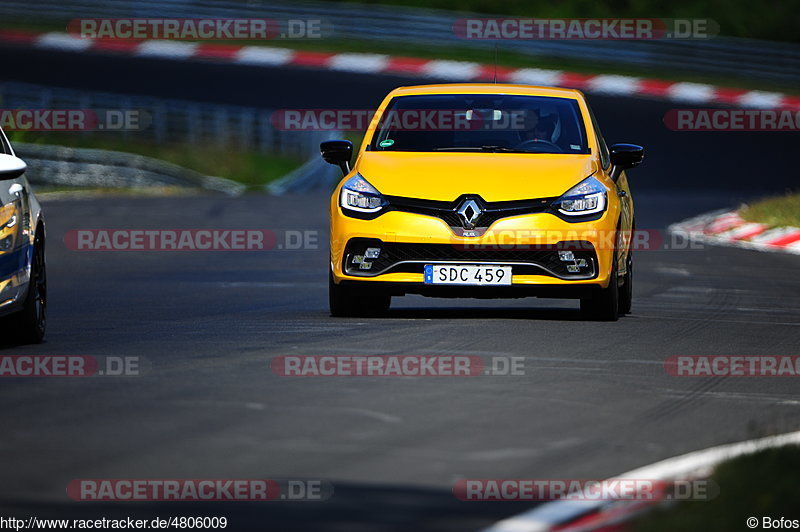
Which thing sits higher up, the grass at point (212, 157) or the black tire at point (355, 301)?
the black tire at point (355, 301)

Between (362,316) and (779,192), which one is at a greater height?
(362,316)

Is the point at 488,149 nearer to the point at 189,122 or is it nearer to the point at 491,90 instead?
the point at 491,90

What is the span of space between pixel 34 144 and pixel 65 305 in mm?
22207

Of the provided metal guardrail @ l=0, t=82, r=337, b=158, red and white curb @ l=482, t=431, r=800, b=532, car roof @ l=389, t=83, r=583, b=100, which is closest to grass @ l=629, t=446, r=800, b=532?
red and white curb @ l=482, t=431, r=800, b=532

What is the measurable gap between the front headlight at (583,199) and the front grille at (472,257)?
0.25 m

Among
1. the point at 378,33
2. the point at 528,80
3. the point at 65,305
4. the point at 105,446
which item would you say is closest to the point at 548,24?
the point at 378,33

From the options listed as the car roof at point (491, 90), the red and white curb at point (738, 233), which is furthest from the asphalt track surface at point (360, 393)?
the red and white curb at point (738, 233)

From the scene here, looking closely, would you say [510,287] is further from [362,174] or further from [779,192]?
[779,192]

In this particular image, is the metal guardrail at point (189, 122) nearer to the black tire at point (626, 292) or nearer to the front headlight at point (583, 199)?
the black tire at point (626, 292)

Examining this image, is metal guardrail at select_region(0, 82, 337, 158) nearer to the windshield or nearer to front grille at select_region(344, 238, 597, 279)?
the windshield

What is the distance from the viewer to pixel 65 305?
15031 mm

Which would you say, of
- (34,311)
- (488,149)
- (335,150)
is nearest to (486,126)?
(488,149)

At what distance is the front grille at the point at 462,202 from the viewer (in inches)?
507

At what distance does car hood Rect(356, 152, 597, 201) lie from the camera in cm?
1298
